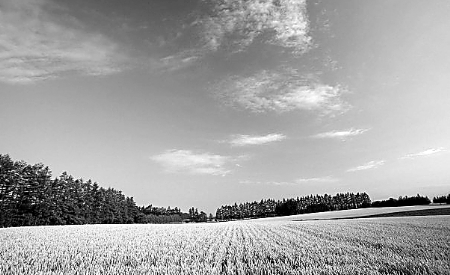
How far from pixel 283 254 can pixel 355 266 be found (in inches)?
134

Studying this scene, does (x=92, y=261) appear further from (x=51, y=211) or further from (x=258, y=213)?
(x=258, y=213)

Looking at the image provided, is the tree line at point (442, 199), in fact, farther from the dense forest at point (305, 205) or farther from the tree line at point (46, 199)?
the tree line at point (46, 199)

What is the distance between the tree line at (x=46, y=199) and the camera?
2034 inches

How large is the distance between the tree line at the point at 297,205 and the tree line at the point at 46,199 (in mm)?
93575

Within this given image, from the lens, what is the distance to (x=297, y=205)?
156375mm

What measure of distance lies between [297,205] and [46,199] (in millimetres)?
126087

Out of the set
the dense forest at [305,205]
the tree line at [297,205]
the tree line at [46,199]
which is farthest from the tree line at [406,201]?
the tree line at [46,199]

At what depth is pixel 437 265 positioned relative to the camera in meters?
8.73

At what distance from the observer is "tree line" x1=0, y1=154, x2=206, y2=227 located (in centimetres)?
5166

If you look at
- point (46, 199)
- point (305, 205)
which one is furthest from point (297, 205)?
point (46, 199)

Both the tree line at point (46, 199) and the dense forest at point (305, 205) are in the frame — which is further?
the dense forest at point (305, 205)

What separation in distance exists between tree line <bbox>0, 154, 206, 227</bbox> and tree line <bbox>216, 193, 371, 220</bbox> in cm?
9357

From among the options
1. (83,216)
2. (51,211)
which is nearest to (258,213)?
(83,216)

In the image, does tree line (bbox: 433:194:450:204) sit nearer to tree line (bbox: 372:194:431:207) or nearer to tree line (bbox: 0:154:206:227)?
tree line (bbox: 372:194:431:207)
